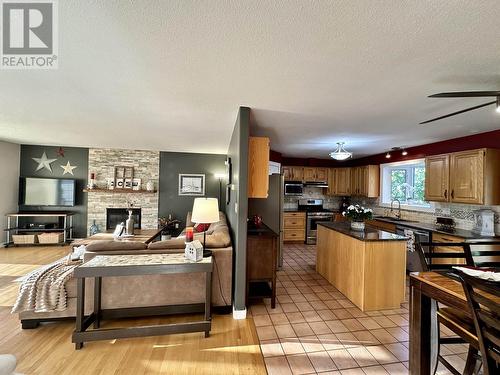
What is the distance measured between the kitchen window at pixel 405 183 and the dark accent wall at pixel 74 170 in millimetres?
7521

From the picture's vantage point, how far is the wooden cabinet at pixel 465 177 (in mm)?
3213

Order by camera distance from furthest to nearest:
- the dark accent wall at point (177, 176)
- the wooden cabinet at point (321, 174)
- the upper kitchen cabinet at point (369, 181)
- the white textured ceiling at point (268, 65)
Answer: the wooden cabinet at point (321, 174) → the dark accent wall at point (177, 176) → the upper kitchen cabinet at point (369, 181) → the white textured ceiling at point (268, 65)

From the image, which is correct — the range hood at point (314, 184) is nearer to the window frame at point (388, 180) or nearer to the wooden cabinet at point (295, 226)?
the wooden cabinet at point (295, 226)

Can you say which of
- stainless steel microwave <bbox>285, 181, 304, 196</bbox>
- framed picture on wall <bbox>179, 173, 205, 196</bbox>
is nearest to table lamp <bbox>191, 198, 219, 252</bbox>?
framed picture on wall <bbox>179, 173, 205, 196</bbox>

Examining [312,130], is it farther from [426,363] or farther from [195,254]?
[426,363]

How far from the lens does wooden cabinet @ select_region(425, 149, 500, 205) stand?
3.21 metres

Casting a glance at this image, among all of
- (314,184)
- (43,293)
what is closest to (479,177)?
(314,184)

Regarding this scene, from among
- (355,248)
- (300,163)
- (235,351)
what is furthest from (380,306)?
(300,163)

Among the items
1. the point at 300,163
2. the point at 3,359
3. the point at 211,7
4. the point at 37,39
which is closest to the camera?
the point at 3,359

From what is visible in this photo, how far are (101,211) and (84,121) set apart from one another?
3.32 metres

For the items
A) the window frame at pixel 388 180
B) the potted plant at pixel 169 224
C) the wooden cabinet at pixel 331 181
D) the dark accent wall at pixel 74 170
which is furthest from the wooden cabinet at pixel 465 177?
the dark accent wall at pixel 74 170

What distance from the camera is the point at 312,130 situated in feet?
11.8

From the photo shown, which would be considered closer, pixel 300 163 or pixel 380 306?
pixel 380 306

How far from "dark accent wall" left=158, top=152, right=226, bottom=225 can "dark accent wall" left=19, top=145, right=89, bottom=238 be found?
6.17 ft
